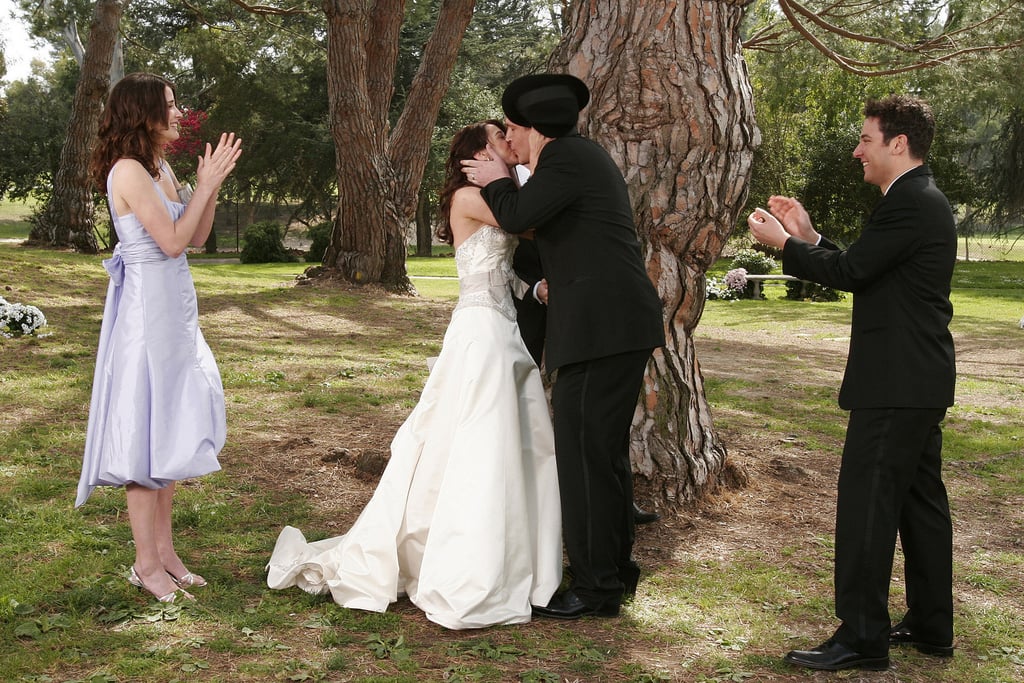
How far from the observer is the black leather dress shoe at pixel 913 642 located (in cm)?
376

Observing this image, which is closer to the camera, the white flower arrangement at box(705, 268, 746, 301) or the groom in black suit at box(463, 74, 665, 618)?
the groom in black suit at box(463, 74, 665, 618)

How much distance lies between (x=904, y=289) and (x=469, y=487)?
1769 mm

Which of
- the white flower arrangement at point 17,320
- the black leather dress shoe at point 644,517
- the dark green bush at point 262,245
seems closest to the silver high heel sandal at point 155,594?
the black leather dress shoe at point 644,517

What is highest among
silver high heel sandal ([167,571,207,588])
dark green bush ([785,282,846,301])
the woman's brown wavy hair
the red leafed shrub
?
the red leafed shrub

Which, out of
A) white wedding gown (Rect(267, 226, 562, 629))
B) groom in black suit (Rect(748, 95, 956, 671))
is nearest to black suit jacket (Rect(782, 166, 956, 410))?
groom in black suit (Rect(748, 95, 956, 671))

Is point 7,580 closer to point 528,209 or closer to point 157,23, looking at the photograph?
point 528,209

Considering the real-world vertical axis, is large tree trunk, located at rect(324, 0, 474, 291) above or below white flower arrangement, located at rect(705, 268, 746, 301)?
above

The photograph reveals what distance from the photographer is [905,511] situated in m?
3.74

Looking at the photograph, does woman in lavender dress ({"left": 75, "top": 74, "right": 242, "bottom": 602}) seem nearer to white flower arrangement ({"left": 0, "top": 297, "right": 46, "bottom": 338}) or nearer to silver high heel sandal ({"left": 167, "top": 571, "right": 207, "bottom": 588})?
silver high heel sandal ({"left": 167, "top": 571, "right": 207, "bottom": 588})

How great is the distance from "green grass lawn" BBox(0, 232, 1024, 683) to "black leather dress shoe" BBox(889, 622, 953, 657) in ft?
0.28

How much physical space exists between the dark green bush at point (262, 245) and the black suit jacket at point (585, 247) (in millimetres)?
22942

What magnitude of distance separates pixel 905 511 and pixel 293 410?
4.99m

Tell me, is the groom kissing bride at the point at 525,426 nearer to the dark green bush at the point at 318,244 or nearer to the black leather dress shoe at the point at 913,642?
the black leather dress shoe at the point at 913,642

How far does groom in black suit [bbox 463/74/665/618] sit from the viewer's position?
3855mm
